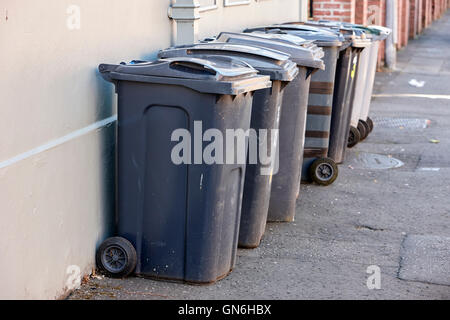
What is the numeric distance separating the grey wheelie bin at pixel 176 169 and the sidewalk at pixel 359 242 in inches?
6.9

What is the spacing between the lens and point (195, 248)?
15.8 feet

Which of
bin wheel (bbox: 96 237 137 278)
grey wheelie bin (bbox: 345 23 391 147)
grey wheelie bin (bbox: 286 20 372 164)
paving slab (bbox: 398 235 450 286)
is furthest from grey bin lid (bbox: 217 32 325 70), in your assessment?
grey wheelie bin (bbox: 345 23 391 147)

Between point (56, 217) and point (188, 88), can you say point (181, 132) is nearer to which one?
point (188, 88)

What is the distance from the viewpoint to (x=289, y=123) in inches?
245

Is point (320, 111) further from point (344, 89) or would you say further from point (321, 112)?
point (344, 89)

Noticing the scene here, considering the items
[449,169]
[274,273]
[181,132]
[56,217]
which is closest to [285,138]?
[274,273]

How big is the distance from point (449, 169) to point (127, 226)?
4522mm

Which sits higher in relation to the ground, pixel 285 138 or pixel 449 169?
pixel 285 138

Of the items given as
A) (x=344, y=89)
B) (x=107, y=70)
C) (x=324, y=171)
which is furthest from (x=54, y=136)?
(x=344, y=89)

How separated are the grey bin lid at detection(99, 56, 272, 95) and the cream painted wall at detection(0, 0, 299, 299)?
23 cm

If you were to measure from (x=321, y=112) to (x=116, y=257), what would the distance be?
3176mm

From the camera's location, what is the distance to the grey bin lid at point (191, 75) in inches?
176

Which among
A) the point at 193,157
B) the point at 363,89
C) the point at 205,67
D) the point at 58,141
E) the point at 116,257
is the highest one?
the point at 205,67

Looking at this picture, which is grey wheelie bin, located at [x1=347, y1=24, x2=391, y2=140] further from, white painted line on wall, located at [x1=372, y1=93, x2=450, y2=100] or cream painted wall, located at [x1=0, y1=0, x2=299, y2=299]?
cream painted wall, located at [x1=0, y1=0, x2=299, y2=299]
